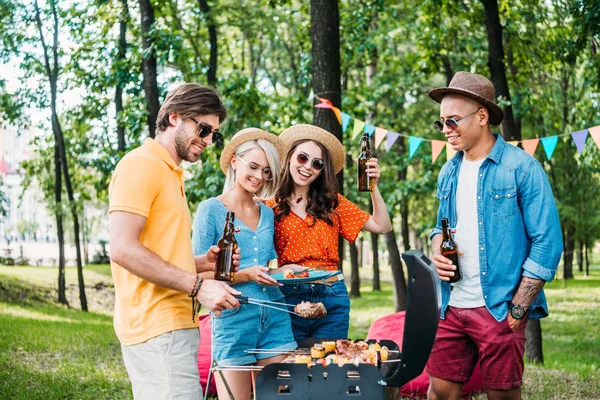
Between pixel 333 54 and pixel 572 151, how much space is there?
15.5m

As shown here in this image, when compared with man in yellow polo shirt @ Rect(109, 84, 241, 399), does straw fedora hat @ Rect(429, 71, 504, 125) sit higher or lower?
higher

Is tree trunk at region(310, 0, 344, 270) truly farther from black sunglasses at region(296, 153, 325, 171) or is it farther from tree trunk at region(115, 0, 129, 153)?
tree trunk at region(115, 0, 129, 153)

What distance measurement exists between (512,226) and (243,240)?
1426mm

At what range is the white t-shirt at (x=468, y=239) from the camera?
3.74m

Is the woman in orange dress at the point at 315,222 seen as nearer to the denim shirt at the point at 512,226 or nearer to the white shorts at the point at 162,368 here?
the denim shirt at the point at 512,226

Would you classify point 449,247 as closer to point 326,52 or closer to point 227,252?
point 227,252

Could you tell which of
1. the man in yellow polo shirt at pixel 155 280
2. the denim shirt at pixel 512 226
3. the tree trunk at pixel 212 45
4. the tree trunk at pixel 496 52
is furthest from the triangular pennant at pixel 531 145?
the tree trunk at pixel 212 45

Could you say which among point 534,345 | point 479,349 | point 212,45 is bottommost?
point 534,345

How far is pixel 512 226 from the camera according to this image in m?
3.66

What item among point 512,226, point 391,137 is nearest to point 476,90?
point 512,226

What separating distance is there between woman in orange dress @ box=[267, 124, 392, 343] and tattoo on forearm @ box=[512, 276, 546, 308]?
98cm

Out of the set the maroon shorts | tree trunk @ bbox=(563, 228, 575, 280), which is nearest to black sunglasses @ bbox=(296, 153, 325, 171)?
the maroon shorts

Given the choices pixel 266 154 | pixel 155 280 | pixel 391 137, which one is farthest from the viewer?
pixel 391 137

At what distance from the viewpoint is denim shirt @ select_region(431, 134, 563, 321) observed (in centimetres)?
355
